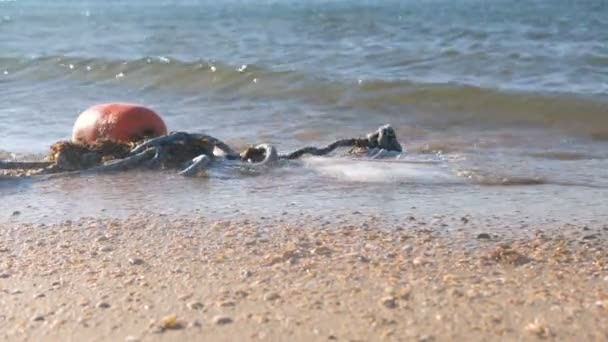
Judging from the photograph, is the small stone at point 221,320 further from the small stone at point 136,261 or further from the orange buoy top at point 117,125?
the orange buoy top at point 117,125

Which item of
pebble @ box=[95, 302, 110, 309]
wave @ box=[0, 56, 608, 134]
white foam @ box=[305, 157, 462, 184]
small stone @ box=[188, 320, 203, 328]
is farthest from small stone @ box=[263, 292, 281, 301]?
wave @ box=[0, 56, 608, 134]

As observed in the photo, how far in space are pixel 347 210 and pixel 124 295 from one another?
1521 millimetres

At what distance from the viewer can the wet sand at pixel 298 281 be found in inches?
110

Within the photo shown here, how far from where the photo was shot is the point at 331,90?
10.8m

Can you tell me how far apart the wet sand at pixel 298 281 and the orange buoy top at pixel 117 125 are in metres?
1.62

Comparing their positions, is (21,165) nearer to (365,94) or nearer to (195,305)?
(195,305)

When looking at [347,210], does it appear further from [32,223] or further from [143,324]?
[143,324]

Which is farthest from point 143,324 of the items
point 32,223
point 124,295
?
point 32,223

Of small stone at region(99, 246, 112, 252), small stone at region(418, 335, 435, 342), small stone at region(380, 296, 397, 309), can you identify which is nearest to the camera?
small stone at region(418, 335, 435, 342)

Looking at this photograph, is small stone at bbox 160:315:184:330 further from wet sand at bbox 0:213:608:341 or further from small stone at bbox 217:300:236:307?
small stone at bbox 217:300:236:307

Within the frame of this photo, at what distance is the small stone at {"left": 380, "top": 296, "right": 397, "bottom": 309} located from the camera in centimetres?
296

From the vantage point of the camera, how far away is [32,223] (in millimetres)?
4195

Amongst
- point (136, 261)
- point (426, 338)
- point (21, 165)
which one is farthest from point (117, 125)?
point (426, 338)

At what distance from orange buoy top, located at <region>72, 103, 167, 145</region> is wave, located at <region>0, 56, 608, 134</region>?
3.87 m
